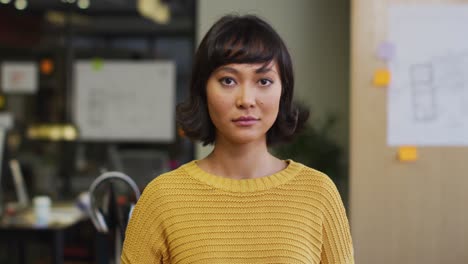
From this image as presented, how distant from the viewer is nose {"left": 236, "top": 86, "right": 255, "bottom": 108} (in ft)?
4.81

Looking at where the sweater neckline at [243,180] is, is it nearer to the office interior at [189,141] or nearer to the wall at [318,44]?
the office interior at [189,141]

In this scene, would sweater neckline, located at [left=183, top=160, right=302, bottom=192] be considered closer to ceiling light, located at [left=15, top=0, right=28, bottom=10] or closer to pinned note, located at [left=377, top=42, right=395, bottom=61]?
pinned note, located at [left=377, top=42, right=395, bottom=61]

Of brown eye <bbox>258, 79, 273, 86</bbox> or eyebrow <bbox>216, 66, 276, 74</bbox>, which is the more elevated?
eyebrow <bbox>216, 66, 276, 74</bbox>

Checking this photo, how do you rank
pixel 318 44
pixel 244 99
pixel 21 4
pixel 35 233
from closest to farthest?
1. pixel 244 99
2. pixel 35 233
3. pixel 318 44
4. pixel 21 4

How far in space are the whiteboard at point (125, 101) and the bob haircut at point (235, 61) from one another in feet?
16.5

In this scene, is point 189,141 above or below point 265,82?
below

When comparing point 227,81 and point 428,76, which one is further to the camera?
point 428,76

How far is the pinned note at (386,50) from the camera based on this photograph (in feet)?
13.8

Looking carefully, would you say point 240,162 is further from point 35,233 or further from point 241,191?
point 35,233

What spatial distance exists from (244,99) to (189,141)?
257 cm

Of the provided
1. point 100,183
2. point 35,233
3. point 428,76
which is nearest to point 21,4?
point 35,233

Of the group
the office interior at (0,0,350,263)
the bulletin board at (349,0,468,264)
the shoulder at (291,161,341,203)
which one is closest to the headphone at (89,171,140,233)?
the shoulder at (291,161,341,203)

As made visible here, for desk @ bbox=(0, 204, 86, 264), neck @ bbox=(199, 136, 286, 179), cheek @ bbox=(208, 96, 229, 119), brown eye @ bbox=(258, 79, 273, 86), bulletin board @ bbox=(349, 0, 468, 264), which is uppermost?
brown eye @ bbox=(258, 79, 273, 86)

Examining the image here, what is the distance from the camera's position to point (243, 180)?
1.55m
